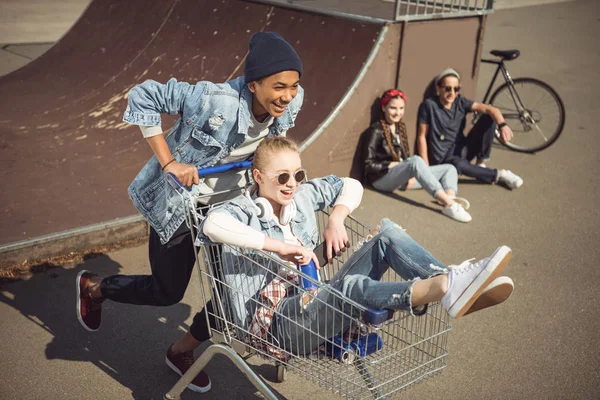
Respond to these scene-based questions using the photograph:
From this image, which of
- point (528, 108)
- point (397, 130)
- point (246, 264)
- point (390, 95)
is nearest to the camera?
point (246, 264)

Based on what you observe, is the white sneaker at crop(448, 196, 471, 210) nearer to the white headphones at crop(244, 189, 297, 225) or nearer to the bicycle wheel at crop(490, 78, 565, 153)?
the bicycle wheel at crop(490, 78, 565, 153)

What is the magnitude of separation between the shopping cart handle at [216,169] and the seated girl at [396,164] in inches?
135

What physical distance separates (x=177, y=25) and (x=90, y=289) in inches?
246

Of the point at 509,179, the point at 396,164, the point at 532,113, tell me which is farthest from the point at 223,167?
the point at 532,113

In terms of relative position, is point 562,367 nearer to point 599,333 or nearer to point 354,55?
point 599,333

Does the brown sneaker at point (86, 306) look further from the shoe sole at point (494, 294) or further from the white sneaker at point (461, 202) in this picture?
the white sneaker at point (461, 202)

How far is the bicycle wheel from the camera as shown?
8016 mm

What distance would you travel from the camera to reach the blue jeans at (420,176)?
21.5 feet

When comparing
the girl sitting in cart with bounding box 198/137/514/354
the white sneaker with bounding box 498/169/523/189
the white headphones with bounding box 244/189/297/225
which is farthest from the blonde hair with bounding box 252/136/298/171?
the white sneaker with bounding box 498/169/523/189

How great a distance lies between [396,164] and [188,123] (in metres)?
3.68

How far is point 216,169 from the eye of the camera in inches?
134

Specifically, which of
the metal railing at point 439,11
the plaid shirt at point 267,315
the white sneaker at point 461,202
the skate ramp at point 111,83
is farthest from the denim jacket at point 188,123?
the metal railing at point 439,11

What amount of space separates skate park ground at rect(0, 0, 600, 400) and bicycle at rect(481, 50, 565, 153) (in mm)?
976

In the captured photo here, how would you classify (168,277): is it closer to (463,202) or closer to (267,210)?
(267,210)
